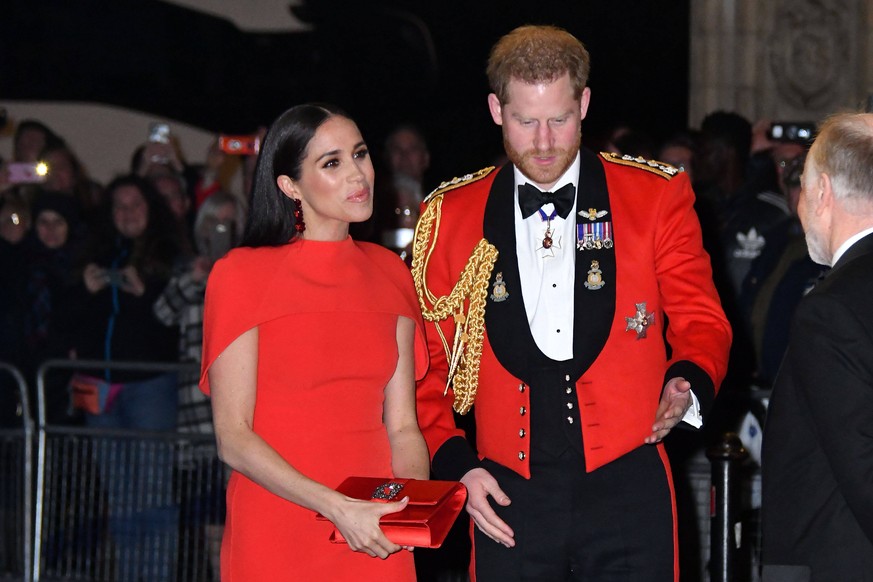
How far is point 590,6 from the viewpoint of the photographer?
34.9ft

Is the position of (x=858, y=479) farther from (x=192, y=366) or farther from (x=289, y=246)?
(x=192, y=366)

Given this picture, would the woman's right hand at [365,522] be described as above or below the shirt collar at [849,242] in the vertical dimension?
below

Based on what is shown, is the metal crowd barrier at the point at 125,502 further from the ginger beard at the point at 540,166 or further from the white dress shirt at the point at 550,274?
the ginger beard at the point at 540,166

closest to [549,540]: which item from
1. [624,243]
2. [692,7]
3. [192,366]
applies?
[624,243]

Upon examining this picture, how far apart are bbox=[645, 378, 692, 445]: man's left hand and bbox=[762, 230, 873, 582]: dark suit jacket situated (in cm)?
49

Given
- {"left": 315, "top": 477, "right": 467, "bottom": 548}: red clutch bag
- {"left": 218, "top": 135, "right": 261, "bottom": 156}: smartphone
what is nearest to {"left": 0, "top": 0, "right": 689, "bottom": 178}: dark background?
{"left": 218, "top": 135, "right": 261, "bottom": 156}: smartphone

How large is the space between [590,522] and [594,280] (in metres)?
0.65

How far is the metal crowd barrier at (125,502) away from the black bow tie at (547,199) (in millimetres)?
3332

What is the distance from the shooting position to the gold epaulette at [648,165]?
3.80 meters

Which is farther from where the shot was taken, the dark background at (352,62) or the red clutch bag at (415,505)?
the dark background at (352,62)

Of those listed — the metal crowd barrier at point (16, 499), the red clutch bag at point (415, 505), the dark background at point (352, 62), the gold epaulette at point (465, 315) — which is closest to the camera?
the red clutch bag at point (415, 505)

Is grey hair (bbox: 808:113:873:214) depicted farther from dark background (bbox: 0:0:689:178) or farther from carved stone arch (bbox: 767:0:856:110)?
dark background (bbox: 0:0:689:178)

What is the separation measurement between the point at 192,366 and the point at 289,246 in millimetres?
3206

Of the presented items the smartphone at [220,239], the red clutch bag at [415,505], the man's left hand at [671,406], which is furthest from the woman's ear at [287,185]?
the smartphone at [220,239]
